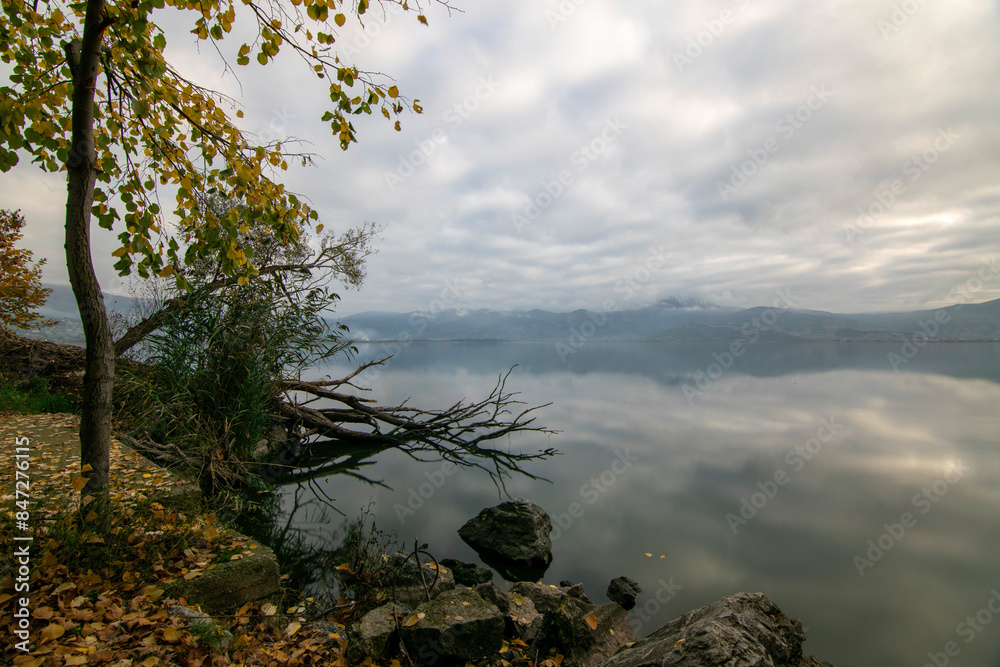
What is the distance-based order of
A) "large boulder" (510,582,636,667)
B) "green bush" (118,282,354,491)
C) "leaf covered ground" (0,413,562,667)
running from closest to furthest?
"leaf covered ground" (0,413,562,667), "large boulder" (510,582,636,667), "green bush" (118,282,354,491)

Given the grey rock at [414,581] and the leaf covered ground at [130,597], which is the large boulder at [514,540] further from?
the leaf covered ground at [130,597]

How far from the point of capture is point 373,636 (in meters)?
3.89

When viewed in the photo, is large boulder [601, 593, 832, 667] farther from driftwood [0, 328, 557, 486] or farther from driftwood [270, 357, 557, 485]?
driftwood [270, 357, 557, 485]

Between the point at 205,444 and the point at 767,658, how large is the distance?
903 cm

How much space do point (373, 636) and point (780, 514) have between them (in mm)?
9029

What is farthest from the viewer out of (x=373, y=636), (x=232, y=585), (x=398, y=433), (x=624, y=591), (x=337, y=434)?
(x=398, y=433)

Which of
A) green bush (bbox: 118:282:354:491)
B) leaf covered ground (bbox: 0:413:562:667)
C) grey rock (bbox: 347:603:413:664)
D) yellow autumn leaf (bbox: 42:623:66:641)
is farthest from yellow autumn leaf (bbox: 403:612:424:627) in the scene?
green bush (bbox: 118:282:354:491)

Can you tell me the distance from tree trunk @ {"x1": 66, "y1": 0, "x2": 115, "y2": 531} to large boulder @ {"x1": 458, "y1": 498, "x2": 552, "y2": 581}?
5.38 meters

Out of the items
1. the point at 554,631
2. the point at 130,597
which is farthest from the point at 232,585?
the point at 554,631

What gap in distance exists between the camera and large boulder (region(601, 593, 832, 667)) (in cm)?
309

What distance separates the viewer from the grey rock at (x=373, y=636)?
3.76 metres

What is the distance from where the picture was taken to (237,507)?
8078 millimetres

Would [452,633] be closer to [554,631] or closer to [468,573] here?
[554,631]

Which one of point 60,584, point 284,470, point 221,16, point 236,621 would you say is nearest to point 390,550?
point 236,621
